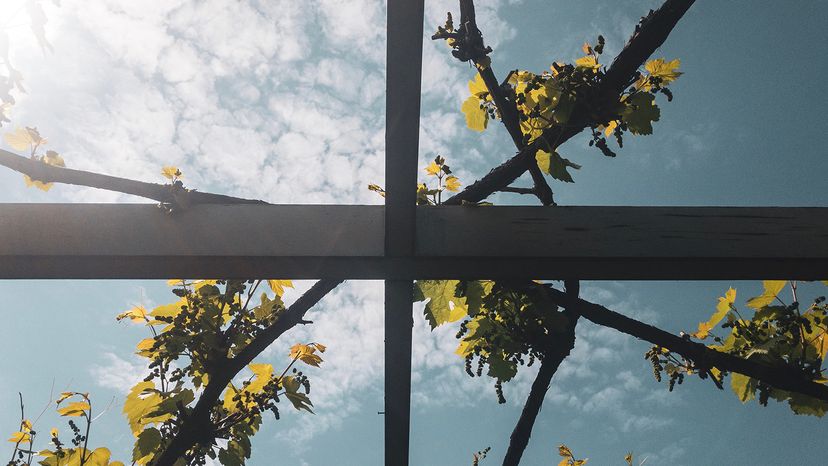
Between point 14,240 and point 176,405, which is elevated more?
point 14,240

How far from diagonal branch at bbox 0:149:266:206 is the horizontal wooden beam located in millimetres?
37

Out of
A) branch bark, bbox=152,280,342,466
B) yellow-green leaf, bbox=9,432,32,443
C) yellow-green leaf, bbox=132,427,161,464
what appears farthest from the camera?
yellow-green leaf, bbox=9,432,32,443

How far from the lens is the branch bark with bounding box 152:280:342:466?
1.74 m

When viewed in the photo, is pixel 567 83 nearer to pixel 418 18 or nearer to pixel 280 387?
pixel 418 18

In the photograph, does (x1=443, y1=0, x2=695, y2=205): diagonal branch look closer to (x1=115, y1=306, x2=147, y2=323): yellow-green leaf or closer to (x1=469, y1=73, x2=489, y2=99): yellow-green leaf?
(x1=469, y1=73, x2=489, y2=99): yellow-green leaf

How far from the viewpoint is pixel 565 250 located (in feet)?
4.60

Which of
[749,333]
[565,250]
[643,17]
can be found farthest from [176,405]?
[749,333]

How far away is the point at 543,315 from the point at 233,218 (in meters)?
1.08

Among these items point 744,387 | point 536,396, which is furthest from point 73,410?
point 744,387

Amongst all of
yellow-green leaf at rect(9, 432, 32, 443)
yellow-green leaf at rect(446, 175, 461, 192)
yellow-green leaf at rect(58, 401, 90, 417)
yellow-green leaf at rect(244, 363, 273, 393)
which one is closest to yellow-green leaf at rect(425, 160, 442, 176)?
yellow-green leaf at rect(446, 175, 461, 192)

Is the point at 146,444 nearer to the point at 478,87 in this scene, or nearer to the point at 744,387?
the point at 478,87

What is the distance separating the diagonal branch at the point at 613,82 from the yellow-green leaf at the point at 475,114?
36cm

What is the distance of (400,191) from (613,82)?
830 millimetres

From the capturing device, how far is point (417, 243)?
138cm
